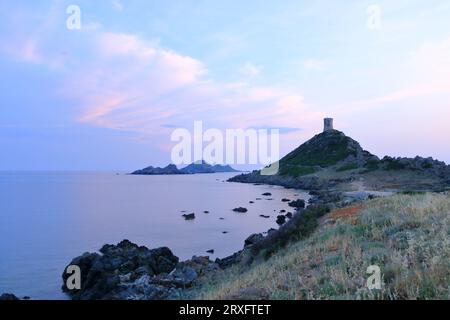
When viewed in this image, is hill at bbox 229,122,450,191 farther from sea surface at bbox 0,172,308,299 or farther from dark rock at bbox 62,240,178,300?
dark rock at bbox 62,240,178,300

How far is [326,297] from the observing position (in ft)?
27.8

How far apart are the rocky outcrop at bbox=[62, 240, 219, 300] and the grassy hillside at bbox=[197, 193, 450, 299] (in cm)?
940

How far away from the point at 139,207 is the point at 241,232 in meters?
38.2

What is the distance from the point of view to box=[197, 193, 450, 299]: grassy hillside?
8.41 meters

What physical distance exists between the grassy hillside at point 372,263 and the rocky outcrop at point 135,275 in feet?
30.8

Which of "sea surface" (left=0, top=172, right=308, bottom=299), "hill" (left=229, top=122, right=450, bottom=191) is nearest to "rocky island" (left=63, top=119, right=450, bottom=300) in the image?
"sea surface" (left=0, top=172, right=308, bottom=299)

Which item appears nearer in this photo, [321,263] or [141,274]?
[321,263]

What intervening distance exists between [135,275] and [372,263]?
872 inches

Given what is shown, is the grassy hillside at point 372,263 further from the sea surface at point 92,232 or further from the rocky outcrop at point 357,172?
the rocky outcrop at point 357,172

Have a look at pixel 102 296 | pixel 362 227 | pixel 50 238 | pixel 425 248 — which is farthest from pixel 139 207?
pixel 425 248

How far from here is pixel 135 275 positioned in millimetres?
30078

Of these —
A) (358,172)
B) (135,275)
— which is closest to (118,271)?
(135,275)

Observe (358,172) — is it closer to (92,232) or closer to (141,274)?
(92,232)

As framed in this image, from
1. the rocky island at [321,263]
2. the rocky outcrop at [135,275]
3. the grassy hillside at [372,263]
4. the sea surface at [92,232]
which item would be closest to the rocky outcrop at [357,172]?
the sea surface at [92,232]
